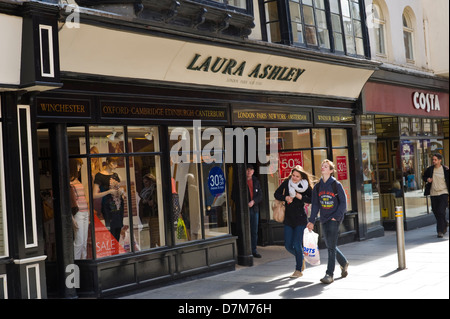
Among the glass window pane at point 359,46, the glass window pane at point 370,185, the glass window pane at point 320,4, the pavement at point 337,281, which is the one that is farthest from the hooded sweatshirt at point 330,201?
the glass window pane at point 359,46

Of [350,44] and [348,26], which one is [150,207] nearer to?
[350,44]

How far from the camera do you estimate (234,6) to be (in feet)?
35.4

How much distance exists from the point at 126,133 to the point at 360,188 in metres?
7.35

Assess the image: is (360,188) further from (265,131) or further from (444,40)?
(444,40)

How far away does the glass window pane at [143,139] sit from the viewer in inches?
380

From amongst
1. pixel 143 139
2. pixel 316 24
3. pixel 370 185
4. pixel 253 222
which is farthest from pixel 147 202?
pixel 370 185

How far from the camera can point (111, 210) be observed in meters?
9.38

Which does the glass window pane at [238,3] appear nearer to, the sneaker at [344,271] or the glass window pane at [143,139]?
the glass window pane at [143,139]

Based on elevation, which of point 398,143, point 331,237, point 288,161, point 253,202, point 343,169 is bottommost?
point 331,237

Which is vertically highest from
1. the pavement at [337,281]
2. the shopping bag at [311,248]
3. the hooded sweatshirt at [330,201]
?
the hooded sweatshirt at [330,201]

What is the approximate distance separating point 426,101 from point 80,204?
492 inches

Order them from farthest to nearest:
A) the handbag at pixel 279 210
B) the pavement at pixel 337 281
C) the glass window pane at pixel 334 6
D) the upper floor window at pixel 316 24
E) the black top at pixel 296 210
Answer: the glass window pane at pixel 334 6 < the upper floor window at pixel 316 24 < the handbag at pixel 279 210 < the black top at pixel 296 210 < the pavement at pixel 337 281

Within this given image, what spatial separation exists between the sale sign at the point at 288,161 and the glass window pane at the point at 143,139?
4.64 m

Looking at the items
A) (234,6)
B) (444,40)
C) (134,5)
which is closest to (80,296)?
(134,5)
